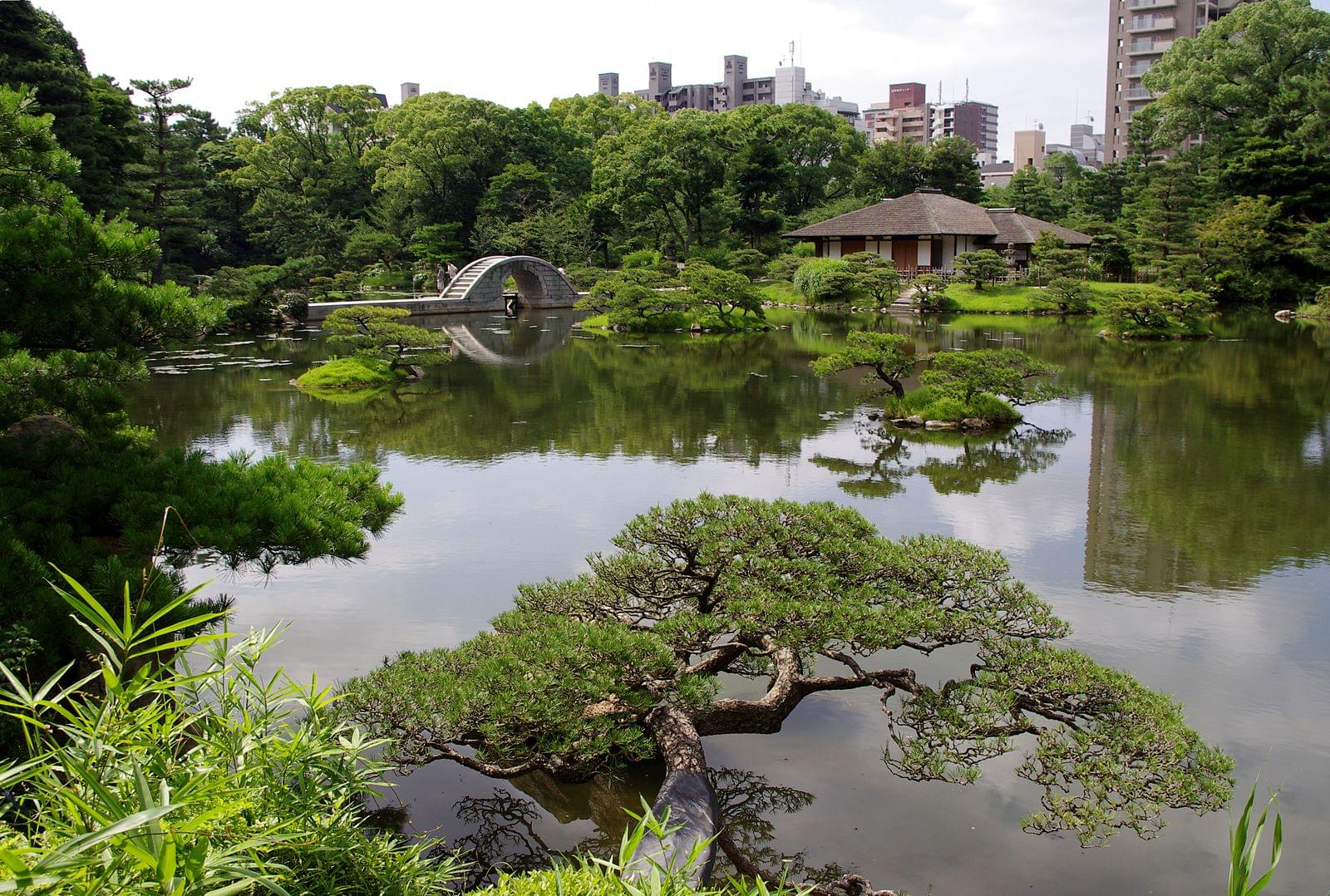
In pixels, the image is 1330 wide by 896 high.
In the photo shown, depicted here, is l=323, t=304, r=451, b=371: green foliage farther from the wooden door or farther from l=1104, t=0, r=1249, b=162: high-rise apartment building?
l=1104, t=0, r=1249, b=162: high-rise apartment building

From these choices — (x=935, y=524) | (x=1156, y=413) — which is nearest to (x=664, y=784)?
(x=935, y=524)

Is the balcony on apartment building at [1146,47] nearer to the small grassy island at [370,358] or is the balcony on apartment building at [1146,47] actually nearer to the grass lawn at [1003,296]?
the grass lawn at [1003,296]

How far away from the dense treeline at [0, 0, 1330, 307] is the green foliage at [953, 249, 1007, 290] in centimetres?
468

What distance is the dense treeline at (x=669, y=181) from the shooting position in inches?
1163

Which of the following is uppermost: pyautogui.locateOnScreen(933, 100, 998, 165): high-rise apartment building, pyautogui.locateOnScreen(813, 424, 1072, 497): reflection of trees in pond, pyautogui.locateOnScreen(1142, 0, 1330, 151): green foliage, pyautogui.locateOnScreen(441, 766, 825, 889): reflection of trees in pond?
pyautogui.locateOnScreen(933, 100, 998, 165): high-rise apartment building

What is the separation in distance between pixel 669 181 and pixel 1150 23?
3490 centimetres

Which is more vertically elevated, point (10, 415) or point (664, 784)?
point (10, 415)

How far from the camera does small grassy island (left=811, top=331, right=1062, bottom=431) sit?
1322 cm

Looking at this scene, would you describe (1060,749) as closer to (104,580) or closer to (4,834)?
(4,834)

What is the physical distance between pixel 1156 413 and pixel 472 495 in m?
10.00

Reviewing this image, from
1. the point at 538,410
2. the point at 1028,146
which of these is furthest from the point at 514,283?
the point at 1028,146

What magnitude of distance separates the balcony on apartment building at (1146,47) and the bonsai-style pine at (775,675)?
5920 cm

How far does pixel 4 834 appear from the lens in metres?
2.04

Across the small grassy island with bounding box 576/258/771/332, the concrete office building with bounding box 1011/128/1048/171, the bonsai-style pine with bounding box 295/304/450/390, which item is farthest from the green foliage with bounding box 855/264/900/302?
the concrete office building with bounding box 1011/128/1048/171
